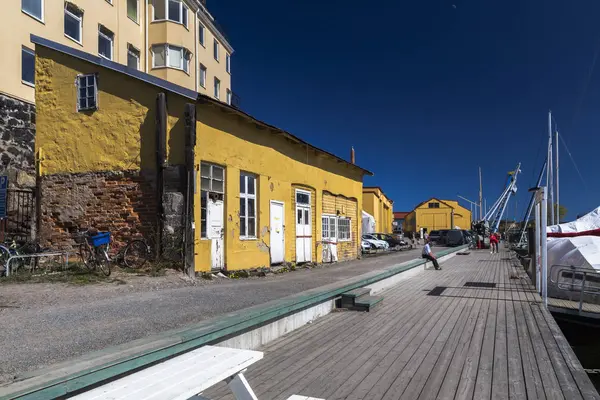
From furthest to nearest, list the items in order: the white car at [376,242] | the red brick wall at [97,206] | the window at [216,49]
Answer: the white car at [376,242]
the window at [216,49]
the red brick wall at [97,206]

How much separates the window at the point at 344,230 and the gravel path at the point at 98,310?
996 centimetres

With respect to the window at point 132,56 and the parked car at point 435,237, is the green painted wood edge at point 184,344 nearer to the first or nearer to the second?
the window at point 132,56

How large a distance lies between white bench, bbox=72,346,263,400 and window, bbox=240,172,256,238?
9813mm

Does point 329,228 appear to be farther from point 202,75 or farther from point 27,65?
point 202,75

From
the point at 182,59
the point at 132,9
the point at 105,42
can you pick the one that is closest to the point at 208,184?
the point at 105,42

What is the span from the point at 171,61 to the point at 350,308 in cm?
2133

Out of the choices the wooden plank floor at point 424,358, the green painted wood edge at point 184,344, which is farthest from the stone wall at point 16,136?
the wooden plank floor at point 424,358

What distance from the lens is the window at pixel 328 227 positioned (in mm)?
18547

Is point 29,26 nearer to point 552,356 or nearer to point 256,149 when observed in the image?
point 256,149

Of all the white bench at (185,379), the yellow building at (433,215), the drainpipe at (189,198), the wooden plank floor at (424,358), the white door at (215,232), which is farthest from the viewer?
the yellow building at (433,215)

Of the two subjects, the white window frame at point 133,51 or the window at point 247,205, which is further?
the white window frame at point 133,51

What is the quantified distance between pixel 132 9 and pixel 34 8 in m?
7.08

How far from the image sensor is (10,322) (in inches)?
226

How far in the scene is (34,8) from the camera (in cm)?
1752
